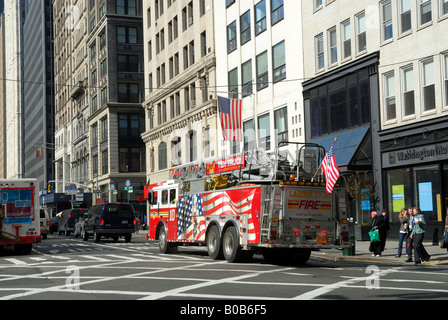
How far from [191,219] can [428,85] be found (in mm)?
11948

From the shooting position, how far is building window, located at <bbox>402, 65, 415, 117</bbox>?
2820cm

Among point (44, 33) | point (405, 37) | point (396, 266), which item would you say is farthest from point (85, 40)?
point (396, 266)

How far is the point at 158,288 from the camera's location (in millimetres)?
13047

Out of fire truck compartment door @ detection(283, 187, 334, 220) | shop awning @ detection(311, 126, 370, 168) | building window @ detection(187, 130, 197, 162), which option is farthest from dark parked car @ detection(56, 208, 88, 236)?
fire truck compartment door @ detection(283, 187, 334, 220)

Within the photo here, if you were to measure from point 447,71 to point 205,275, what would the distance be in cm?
1558

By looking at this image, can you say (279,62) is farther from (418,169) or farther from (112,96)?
(112,96)

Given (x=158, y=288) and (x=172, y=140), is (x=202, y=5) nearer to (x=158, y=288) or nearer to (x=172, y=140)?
(x=172, y=140)

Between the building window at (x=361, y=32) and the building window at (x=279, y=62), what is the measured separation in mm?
6688

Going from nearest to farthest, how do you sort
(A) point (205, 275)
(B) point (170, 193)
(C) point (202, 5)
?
1. (A) point (205, 275)
2. (B) point (170, 193)
3. (C) point (202, 5)

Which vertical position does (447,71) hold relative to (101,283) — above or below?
above

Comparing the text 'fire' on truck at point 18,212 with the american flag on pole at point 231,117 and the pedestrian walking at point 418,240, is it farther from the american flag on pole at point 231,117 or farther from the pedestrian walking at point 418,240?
the pedestrian walking at point 418,240

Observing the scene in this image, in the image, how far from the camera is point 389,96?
Answer: 2948 cm

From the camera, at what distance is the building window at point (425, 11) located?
89.4ft

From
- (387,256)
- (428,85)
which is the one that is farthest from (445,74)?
(387,256)
